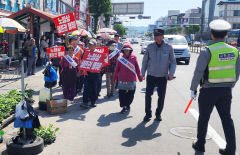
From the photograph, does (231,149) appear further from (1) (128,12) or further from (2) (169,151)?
(1) (128,12)

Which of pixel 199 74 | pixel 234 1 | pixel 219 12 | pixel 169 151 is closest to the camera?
pixel 199 74

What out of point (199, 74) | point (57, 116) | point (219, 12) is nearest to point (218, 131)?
point (199, 74)

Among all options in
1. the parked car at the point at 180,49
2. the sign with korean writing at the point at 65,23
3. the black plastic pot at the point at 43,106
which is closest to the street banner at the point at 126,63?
the black plastic pot at the point at 43,106

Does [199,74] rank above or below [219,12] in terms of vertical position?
below

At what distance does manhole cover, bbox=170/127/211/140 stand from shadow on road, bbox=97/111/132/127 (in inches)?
51.5

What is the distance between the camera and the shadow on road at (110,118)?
6184 millimetres

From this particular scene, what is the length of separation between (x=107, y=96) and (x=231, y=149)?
5.21 meters

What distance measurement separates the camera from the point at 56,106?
690 centimetres

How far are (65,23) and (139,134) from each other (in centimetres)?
613

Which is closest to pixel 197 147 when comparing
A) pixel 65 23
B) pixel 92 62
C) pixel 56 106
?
pixel 56 106

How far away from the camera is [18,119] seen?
14.8 feet

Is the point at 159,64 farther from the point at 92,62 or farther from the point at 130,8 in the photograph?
the point at 130,8

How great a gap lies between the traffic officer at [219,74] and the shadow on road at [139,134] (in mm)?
1246

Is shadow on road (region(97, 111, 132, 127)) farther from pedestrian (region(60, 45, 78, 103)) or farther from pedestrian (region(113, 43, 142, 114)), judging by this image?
pedestrian (region(60, 45, 78, 103))
